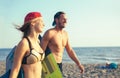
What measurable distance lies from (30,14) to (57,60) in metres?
2.04

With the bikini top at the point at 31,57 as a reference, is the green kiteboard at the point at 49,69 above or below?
below

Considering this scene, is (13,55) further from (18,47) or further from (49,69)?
(49,69)

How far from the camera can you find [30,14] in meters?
4.71

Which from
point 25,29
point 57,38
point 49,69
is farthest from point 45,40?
point 25,29

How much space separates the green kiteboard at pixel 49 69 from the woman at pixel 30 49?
0.65 metres

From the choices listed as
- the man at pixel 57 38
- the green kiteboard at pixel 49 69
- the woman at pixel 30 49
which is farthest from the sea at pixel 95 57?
the woman at pixel 30 49

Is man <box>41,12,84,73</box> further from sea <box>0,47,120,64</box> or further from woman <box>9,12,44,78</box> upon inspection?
sea <box>0,47,120,64</box>

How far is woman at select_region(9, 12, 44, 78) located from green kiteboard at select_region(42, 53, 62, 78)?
65cm

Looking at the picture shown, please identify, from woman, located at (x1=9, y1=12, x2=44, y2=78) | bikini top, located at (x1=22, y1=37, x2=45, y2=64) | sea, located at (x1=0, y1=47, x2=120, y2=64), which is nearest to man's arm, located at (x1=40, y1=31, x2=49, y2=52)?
woman, located at (x1=9, y1=12, x2=44, y2=78)

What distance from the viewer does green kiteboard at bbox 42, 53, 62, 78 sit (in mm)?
5398

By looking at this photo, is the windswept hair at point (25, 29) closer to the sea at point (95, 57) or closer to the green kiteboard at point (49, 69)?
the green kiteboard at point (49, 69)

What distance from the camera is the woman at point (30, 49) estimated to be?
4.41 m

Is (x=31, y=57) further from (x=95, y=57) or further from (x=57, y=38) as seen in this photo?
(x=95, y=57)

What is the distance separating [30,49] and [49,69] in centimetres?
113
